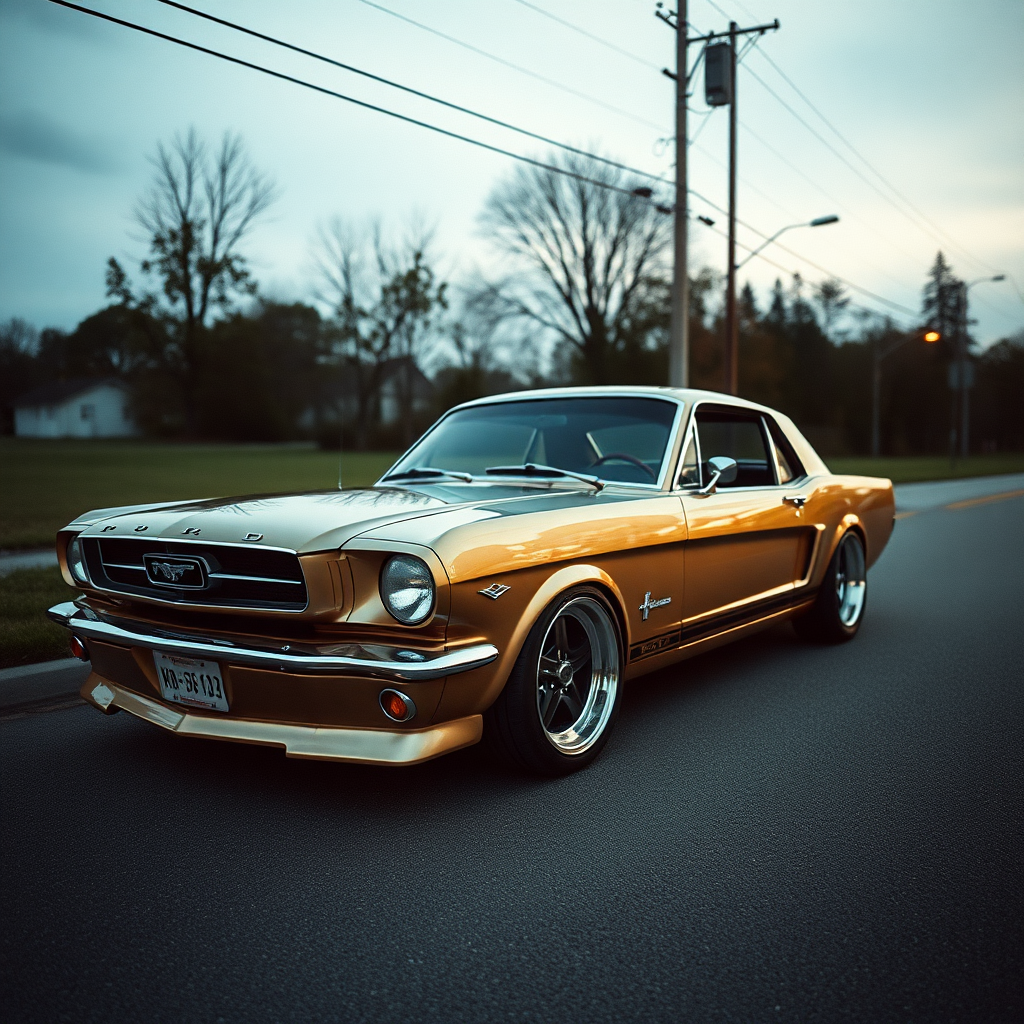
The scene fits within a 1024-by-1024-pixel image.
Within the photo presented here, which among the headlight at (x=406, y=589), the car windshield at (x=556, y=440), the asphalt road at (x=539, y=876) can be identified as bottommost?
the asphalt road at (x=539, y=876)

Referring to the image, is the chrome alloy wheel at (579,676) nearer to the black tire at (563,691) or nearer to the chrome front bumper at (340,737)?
the black tire at (563,691)

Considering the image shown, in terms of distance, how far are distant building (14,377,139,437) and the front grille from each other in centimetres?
5861

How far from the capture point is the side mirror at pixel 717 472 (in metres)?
4.35

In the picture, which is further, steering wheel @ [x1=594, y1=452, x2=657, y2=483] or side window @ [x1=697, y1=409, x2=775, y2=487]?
side window @ [x1=697, y1=409, x2=775, y2=487]

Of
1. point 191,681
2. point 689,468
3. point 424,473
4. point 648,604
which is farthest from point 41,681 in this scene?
point 689,468

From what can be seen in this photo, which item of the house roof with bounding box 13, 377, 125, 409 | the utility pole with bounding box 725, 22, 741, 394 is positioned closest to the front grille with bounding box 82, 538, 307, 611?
the utility pole with bounding box 725, 22, 741, 394

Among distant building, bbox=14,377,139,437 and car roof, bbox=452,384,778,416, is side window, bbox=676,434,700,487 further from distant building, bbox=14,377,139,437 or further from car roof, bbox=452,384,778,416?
distant building, bbox=14,377,139,437

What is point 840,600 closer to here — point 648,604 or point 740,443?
point 740,443

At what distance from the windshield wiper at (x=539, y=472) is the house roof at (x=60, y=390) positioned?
178 feet

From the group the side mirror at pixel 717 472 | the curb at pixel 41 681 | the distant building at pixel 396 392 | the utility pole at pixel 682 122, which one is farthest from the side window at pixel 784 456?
the distant building at pixel 396 392

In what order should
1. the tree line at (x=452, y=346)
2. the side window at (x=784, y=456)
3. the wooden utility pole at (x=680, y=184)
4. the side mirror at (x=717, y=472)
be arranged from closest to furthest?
the side mirror at (x=717, y=472), the side window at (x=784, y=456), the wooden utility pole at (x=680, y=184), the tree line at (x=452, y=346)

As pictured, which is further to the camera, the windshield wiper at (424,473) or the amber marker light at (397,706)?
the windshield wiper at (424,473)

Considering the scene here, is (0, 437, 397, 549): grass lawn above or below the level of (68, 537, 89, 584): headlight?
below

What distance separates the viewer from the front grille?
9.76 ft
